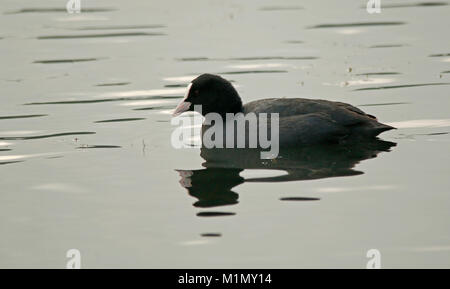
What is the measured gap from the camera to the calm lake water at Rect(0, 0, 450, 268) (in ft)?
23.5

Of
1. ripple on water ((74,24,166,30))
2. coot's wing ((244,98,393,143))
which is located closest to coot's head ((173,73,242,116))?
coot's wing ((244,98,393,143))

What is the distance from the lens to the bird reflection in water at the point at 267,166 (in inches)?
339

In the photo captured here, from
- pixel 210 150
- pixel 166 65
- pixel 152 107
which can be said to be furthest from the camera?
pixel 166 65


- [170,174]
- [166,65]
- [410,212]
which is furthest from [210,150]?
[166,65]

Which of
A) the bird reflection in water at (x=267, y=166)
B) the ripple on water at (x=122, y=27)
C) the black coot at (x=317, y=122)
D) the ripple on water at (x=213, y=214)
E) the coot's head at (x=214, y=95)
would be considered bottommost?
the ripple on water at (x=213, y=214)

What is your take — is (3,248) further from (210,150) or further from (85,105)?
(85,105)

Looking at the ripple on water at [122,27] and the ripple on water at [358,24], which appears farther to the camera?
the ripple on water at [122,27]

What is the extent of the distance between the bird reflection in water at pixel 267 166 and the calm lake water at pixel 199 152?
0.03 meters

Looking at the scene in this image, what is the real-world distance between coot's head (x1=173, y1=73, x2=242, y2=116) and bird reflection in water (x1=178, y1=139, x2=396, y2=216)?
0.51 m

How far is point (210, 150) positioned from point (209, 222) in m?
2.71

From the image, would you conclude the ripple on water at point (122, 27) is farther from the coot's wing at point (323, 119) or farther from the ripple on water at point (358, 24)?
the coot's wing at point (323, 119)

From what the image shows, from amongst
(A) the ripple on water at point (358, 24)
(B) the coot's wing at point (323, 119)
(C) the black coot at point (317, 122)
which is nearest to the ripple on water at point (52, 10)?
(A) the ripple on water at point (358, 24)

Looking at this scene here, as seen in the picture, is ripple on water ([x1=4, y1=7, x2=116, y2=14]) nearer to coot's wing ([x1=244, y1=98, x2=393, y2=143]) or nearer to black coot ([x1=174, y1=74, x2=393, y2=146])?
black coot ([x1=174, y1=74, x2=393, y2=146])

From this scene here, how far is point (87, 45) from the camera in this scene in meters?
16.2
